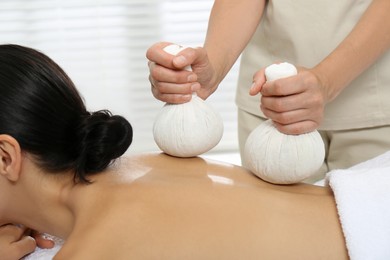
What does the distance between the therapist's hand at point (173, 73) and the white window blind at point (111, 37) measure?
5.45 ft

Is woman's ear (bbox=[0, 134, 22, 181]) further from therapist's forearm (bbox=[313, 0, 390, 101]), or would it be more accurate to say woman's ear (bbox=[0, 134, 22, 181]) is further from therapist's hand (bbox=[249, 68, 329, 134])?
therapist's forearm (bbox=[313, 0, 390, 101])

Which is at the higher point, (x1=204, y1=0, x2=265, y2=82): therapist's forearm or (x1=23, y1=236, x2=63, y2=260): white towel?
(x1=204, y1=0, x2=265, y2=82): therapist's forearm

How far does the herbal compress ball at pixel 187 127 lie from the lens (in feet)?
4.17

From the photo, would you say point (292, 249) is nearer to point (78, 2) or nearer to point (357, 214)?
point (357, 214)

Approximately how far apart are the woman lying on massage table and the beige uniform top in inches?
13.0

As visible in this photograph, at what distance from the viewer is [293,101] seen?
1188mm

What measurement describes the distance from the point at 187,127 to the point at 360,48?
446 millimetres

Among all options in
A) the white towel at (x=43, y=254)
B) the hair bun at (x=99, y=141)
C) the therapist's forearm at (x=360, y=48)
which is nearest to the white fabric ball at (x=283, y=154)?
the therapist's forearm at (x=360, y=48)

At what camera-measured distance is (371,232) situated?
1.12 metres

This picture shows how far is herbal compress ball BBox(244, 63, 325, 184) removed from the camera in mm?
1197

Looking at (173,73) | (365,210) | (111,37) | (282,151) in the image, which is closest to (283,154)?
(282,151)

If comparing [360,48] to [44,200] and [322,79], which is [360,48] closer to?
[322,79]

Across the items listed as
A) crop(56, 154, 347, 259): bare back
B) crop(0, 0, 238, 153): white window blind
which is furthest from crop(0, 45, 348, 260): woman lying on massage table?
crop(0, 0, 238, 153): white window blind

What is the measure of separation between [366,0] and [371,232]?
25.5 inches
